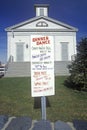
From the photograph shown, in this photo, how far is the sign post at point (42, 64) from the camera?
582 centimetres

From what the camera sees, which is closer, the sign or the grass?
the sign

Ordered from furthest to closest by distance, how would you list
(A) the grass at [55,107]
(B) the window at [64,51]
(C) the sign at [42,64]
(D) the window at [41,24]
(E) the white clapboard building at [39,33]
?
(D) the window at [41,24], (B) the window at [64,51], (E) the white clapboard building at [39,33], (A) the grass at [55,107], (C) the sign at [42,64]

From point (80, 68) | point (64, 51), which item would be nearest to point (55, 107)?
point (80, 68)

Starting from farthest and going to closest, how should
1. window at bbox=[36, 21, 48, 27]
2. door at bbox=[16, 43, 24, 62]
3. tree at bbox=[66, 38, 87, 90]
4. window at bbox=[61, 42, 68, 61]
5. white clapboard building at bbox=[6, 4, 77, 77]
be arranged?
window at bbox=[36, 21, 48, 27] → window at bbox=[61, 42, 68, 61] → white clapboard building at bbox=[6, 4, 77, 77] → door at bbox=[16, 43, 24, 62] → tree at bbox=[66, 38, 87, 90]

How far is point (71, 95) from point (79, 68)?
1935 millimetres

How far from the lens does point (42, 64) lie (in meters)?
5.86

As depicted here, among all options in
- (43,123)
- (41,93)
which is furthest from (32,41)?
(43,123)

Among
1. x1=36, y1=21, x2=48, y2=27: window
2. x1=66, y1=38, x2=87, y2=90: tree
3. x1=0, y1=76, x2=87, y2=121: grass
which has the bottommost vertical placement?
x1=0, y1=76, x2=87, y2=121: grass

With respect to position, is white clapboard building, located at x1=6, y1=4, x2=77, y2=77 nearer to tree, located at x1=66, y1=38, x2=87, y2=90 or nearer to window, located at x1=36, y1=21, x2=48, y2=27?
window, located at x1=36, y1=21, x2=48, y2=27

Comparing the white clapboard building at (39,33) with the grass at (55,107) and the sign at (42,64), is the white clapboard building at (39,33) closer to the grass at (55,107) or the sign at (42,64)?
the grass at (55,107)

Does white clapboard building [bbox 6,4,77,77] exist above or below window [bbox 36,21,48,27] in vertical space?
below

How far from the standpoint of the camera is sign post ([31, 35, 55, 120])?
5816mm

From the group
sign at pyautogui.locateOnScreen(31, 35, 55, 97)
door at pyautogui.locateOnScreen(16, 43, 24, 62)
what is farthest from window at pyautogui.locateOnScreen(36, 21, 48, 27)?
sign at pyautogui.locateOnScreen(31, 35, 55, 97)

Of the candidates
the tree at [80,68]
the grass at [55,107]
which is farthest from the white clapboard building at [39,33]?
the grass at [55,107]
